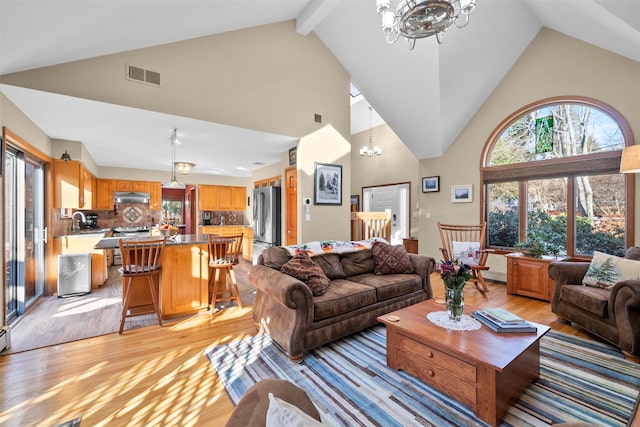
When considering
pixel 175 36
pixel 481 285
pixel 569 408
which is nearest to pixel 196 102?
pixel 175 36

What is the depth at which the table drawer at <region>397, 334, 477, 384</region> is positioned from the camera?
67.9 inches

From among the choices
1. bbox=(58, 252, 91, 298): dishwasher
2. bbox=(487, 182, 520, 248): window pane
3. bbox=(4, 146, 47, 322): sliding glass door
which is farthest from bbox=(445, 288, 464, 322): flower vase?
bbox=(58, 252, 91, 298): dishwasher

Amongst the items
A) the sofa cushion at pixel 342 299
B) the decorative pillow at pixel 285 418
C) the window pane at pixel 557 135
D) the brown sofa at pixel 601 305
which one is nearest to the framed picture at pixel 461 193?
the window pane at pixel 557 135

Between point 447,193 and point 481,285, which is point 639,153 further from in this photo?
point 447,193

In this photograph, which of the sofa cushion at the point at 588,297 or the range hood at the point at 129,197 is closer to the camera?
the sofa cushion at the point at 588,297

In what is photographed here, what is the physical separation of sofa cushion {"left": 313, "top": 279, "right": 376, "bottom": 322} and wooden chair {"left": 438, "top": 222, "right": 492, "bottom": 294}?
7.37 feet

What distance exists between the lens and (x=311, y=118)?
447 cm

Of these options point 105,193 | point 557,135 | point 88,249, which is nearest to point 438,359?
point 557,135

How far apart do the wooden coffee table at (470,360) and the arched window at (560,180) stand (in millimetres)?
2927

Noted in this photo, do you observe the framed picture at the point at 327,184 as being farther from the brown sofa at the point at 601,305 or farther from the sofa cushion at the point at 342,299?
the brown sofa at the point at 601,305

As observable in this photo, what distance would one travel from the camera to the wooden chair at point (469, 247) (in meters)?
4.28

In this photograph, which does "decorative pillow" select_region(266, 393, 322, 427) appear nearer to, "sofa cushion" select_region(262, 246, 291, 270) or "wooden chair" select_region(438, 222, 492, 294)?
"sofa cushion" select_region(262, 246, 291, 270)

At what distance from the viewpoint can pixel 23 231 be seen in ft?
11.1

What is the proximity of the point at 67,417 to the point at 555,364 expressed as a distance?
11.5 feet
